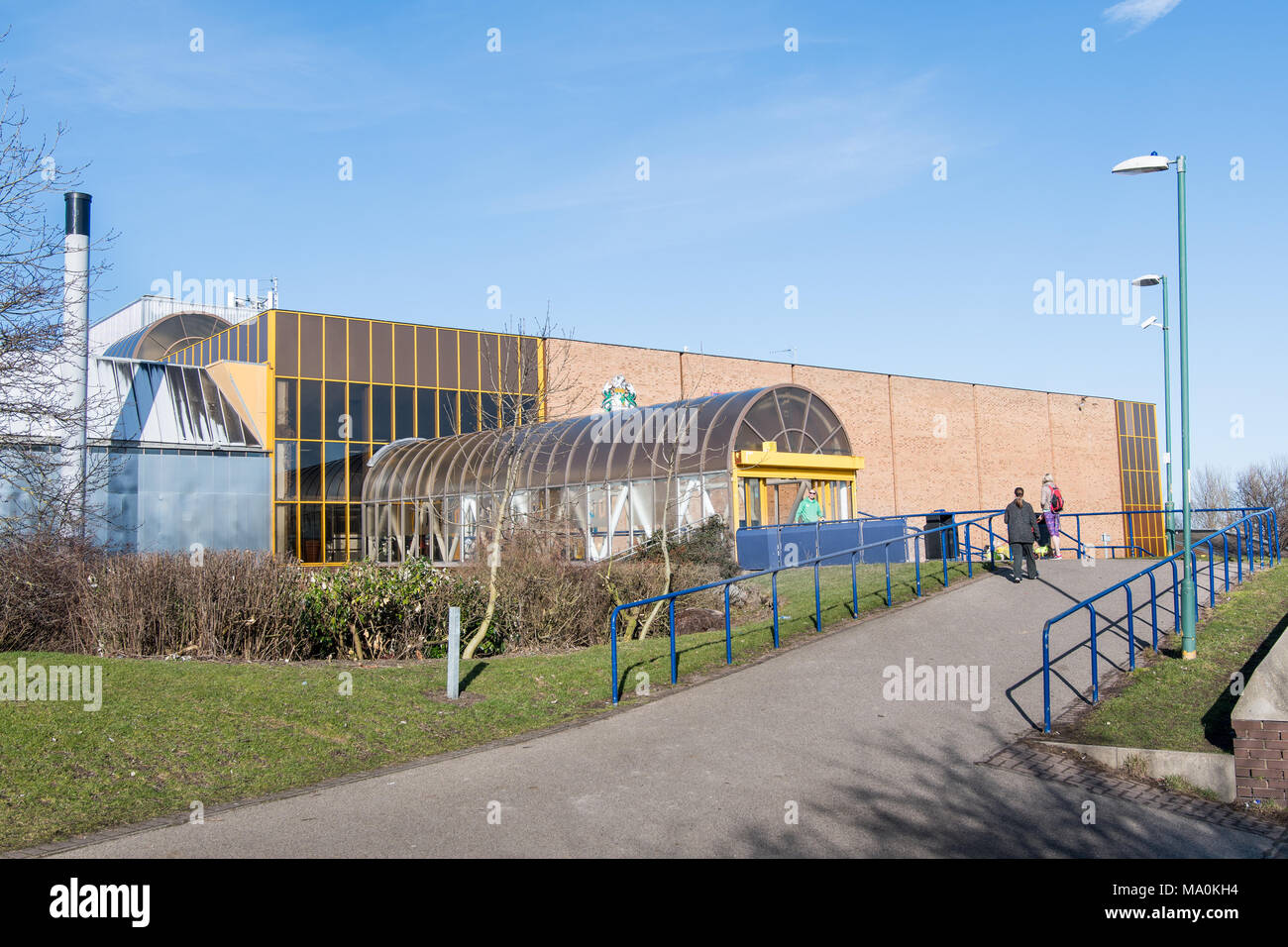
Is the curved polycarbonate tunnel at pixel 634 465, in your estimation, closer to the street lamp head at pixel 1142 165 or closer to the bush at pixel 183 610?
the bush at pixel 183 610

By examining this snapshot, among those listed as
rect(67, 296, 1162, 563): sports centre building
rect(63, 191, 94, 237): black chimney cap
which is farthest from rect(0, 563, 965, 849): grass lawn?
rect(63, 191, 94, 237): black chimney cap

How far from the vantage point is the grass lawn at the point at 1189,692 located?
8.66m

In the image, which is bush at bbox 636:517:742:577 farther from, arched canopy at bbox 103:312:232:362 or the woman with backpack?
arched canopy at bbox 103:312:232:362

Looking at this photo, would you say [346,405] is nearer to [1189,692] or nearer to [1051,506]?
[1051,506]

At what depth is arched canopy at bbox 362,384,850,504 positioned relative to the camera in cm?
2197

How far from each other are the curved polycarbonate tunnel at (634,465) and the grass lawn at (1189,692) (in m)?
9.63

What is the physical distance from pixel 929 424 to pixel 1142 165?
113ft

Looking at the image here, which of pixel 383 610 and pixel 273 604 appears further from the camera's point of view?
pixel 383 610

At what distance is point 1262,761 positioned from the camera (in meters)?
7.44

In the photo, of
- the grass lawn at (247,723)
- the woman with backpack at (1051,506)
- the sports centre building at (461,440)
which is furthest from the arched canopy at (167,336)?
the grass lawn at (247,723)

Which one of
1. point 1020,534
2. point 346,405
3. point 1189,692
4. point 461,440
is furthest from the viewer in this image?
point 346,405

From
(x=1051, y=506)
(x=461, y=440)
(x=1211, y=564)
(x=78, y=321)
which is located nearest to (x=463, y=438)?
(x=461, y=440)
